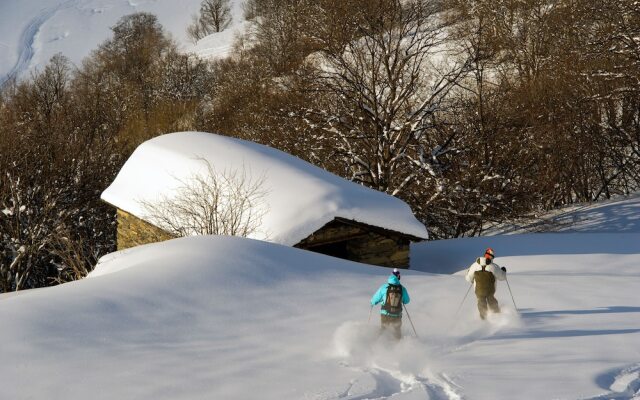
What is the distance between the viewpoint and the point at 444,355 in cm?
762

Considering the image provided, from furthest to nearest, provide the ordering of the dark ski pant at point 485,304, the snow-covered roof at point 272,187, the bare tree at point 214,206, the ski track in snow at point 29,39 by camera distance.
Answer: the ski track in snow at point 29,39
the bare tree at point 214,206
the snow-covered roof at point 272,187
the dark ski pant at point 485,304

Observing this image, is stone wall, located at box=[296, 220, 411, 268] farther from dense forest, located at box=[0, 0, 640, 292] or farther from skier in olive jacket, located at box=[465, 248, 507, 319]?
dense forest, located at box=[0, 0, 640, 292]

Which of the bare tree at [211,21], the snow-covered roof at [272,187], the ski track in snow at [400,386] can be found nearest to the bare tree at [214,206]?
the snow-covered roof at [272,187]

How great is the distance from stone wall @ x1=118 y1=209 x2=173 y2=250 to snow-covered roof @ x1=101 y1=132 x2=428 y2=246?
381mm

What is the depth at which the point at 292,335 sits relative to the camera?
7992 mm

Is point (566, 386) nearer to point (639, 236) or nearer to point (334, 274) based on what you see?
point (334, 274)

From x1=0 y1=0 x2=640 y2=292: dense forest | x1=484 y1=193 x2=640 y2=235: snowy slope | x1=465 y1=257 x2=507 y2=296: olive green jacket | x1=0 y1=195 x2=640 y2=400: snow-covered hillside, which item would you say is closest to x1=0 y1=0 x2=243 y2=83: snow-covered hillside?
x1=0 y1=0 x2=640 y2=292: dense forest

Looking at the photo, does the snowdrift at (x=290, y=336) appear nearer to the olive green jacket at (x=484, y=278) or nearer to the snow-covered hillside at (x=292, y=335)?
the snow-covered hillside at (x=292, y=335)

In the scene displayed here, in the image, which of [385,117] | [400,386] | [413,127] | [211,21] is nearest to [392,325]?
[400,386]

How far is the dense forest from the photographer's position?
792 inches

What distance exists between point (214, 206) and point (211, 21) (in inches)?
2685

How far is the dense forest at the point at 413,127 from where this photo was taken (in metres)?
20.1

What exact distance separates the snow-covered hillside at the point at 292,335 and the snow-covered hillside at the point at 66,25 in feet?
205

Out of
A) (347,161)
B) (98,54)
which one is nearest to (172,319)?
(347,161)
